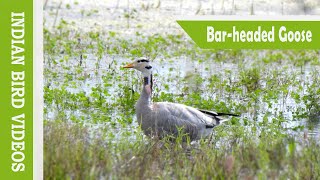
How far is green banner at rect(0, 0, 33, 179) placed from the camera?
4.99m

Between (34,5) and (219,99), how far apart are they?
363cm

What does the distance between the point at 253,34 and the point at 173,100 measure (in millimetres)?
2923

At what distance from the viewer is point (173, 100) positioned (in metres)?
8.19

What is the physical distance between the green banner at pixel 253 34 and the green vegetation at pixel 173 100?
0.63 metres

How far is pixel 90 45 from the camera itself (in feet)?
31.4

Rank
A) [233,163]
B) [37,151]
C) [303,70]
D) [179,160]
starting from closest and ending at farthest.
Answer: [37,151], [233,163], [179,160], [303,70]

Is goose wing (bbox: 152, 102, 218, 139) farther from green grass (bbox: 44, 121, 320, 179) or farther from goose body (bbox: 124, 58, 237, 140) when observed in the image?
green grass (bbox: 44, 121, 320, 179)

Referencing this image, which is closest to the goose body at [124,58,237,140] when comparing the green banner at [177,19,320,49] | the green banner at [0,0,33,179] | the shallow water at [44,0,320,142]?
the shallow water at [44,0,320,142]

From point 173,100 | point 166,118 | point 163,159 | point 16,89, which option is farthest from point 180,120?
point 16,89

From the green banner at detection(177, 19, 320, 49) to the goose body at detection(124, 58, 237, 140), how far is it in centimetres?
160

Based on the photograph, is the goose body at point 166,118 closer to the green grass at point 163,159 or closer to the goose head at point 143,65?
the goose head at point 143,65

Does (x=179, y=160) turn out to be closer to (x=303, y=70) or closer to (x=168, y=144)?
(x=168, y=144)

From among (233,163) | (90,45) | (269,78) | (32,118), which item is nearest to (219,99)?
(269,78)

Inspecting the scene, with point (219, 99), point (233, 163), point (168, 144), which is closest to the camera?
point (233, 163)
